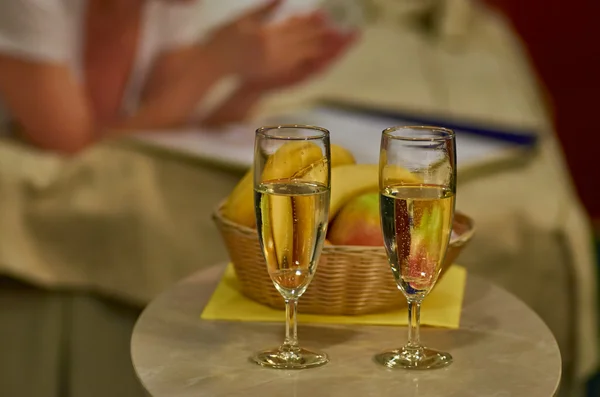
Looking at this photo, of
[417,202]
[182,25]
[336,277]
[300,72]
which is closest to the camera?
[417,202]

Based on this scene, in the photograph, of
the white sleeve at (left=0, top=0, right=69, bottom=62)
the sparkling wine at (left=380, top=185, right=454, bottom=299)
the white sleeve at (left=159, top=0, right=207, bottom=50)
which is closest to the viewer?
the sparkling wine at (left=380, top=185, right=454, bottom=299)

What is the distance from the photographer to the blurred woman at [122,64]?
144cm

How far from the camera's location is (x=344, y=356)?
2.38 ft

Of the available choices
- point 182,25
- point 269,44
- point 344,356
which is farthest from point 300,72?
point 344,356

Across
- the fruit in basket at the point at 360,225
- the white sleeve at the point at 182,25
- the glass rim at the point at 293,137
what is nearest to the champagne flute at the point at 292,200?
the glass rim at the point at 293,137

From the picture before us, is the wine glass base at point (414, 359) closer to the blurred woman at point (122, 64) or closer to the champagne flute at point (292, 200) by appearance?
the champagne flute at point (292, 200)

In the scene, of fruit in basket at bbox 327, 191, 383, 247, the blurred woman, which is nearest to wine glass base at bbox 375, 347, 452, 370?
fruit in basket at bbox 327, 191, 383, 247

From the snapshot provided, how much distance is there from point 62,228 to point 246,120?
456 mm

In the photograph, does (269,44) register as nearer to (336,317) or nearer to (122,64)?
(122,64)

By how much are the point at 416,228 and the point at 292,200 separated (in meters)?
0.09

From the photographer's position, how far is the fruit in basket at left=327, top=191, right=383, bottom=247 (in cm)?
79

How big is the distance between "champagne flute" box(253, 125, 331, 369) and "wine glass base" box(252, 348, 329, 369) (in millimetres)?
60

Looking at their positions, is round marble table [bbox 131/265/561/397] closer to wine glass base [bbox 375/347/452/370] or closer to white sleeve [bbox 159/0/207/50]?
wine glass base [bbox 375/347/452/370]

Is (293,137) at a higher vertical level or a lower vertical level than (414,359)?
higher
